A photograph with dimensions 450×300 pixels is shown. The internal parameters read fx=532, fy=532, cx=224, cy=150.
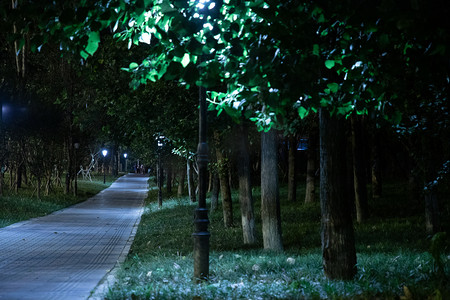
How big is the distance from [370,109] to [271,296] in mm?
2953

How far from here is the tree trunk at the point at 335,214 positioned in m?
7.27

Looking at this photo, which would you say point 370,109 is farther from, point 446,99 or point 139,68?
point 139,68

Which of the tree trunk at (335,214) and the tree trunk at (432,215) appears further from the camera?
the tree trunk at (432,215)

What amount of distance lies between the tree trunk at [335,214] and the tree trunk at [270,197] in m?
4.05

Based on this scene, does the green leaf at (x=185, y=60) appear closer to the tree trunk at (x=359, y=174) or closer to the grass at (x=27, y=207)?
the tree trunk at (x=359, y=174)

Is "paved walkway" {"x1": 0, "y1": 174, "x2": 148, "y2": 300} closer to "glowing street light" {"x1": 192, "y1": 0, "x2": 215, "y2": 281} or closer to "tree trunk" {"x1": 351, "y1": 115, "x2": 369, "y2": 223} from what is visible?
"glowing street light" {"x1": 192, "y1": 0, "x2": 215, "y2": 281}

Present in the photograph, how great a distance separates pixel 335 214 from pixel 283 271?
132 centimetres

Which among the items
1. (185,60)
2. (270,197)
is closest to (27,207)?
(270,197)

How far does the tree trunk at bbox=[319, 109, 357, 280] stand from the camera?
7266mm

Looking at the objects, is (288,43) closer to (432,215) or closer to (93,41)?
(93,41)

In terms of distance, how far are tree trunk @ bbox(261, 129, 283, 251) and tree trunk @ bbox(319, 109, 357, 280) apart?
4054 mm

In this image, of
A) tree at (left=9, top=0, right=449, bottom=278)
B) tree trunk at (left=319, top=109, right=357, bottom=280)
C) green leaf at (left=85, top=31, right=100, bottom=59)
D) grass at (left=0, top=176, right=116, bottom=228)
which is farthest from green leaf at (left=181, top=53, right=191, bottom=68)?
grass at (left=0, top=176, right=116, bottom=228)

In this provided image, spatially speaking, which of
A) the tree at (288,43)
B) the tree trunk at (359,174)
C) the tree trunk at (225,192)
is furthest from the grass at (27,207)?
the tree at (288,43)

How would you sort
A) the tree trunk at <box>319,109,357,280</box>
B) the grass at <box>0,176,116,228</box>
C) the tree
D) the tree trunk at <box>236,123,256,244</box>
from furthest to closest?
the grass at <box>0,176,116,228</box>, the tree trunk at <box>236,123,256,244</box>, the tree trunk at <box>319,109,357,280</box>, the tree
